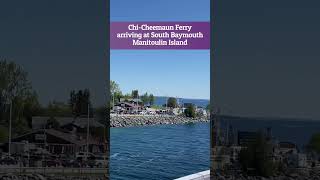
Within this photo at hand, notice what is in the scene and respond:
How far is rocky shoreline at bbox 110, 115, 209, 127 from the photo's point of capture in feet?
42.9

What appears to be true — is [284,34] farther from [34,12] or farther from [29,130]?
[29,130]

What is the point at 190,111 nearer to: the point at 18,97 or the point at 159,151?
the point at 159,151

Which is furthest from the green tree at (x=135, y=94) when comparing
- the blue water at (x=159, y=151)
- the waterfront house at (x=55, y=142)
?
the waterfront house at (x=55, y=142)

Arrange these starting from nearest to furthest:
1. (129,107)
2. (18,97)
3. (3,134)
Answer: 1. (3,134)
2. (18,97)
3. (129,107)

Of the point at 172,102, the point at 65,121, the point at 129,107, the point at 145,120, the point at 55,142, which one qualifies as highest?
the point at 172,102

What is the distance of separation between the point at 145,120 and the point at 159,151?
2.12 metres

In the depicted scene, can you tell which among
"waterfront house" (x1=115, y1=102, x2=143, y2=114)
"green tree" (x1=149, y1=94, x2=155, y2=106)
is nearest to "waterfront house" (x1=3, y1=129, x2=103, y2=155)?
"green tree" (x1=149, y1=94, x2=155, y2=106)

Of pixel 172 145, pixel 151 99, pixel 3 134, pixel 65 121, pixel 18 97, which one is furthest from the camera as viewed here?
pixel 172 145

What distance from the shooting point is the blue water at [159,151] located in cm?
1037

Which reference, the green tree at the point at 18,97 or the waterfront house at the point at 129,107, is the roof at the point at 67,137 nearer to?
the green tree at the point at 18,97

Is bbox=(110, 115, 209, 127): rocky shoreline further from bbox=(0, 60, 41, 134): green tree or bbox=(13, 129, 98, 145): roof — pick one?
bbox=(0, 60, 41, 134): green tree

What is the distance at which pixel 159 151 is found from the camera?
11820mm

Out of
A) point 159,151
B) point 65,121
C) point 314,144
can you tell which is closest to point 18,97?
point 65,121

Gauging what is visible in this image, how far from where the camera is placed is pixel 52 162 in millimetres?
7953
